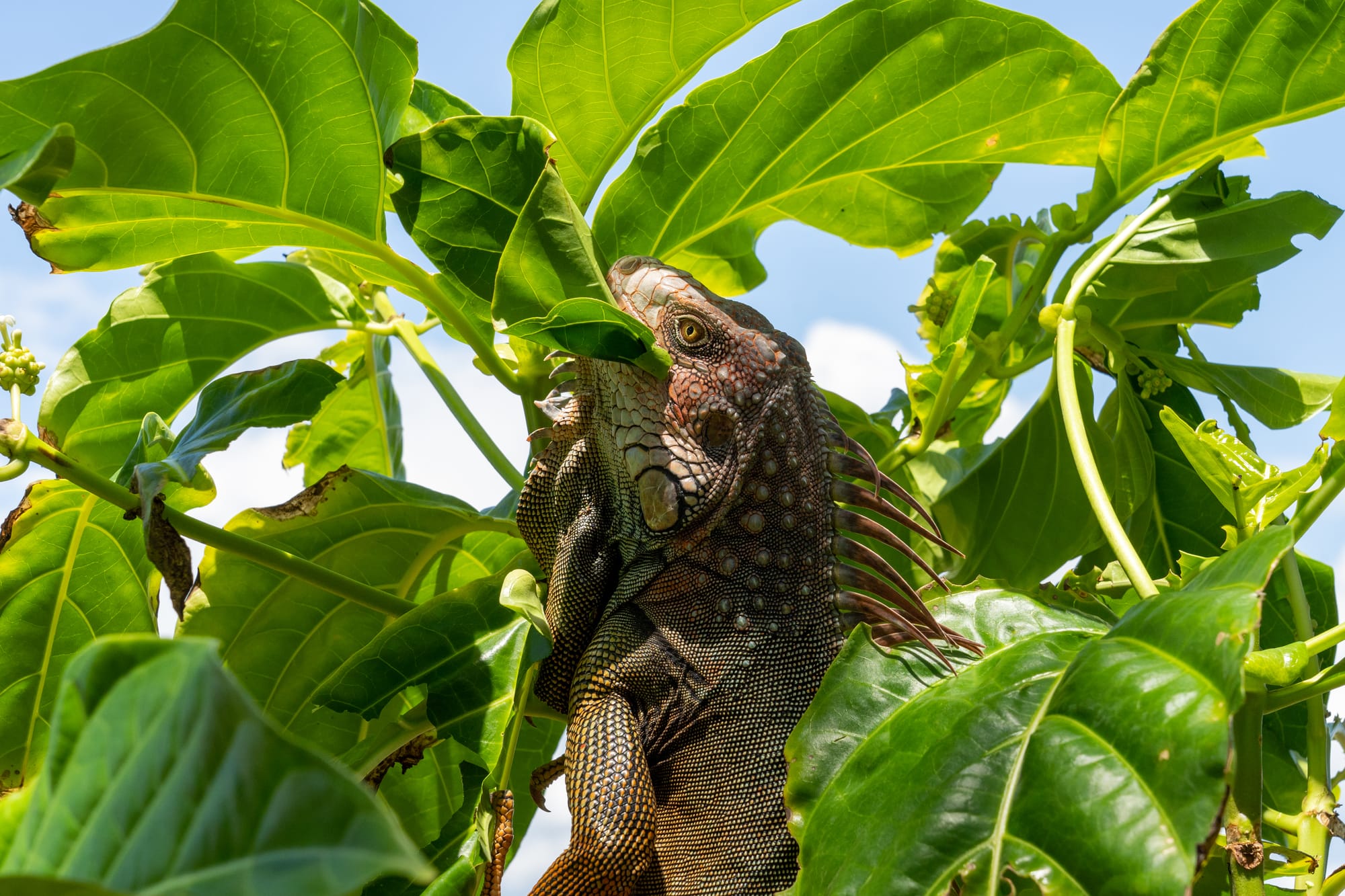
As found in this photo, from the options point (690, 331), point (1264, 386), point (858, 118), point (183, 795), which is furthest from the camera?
point (1264, 386)

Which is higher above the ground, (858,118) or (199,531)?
(858,118)

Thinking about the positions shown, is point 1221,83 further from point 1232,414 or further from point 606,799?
point 606,799

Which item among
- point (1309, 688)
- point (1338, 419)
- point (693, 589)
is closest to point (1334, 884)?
point (1309, 688)

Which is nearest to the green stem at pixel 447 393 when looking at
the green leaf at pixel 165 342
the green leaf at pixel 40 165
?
the green leaf at pixel 165 342

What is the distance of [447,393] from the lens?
279 centimetres

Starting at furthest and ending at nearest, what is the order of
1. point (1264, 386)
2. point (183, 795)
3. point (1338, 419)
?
point (1264, 386) < point (1338, 419) < point (183, 795)

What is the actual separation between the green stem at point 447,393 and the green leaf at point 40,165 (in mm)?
1126

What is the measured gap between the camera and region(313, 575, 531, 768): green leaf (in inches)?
72.6

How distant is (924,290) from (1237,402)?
823mm

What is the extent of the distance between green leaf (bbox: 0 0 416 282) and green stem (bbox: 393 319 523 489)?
0.44 m

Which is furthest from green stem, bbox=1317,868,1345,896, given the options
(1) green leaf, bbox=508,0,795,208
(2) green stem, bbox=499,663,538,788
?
(1) green leaf, bbox=508,0,795,208

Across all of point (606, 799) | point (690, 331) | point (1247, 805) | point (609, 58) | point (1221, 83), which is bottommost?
point (1247, 805)

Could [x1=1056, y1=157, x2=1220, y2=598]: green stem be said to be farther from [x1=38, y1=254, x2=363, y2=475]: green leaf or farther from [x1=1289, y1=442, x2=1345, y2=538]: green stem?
→ [x1=38, y1=254, x2=363, y2=475]: green leaf

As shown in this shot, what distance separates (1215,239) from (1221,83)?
0.36 metres
